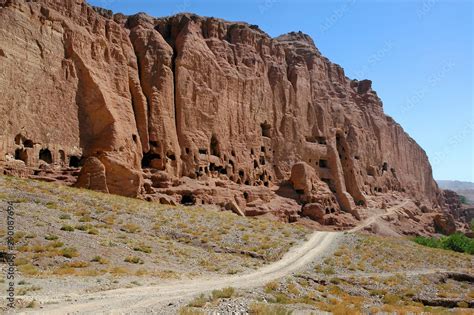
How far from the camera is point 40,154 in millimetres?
36875

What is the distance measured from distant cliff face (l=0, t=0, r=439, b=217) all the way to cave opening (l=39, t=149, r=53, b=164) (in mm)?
83

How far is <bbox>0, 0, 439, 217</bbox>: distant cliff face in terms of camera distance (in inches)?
1462

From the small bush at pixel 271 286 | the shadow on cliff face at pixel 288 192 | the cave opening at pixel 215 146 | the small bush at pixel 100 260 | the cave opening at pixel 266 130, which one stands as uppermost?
the cave opening at pixel 266 130

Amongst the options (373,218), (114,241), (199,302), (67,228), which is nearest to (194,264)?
(114,241)

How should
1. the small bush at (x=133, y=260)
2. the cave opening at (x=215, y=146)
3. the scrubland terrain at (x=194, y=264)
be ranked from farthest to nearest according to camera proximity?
the cave opening at (x=215, y=146)
the small bush at (x=133, y=260)
the scrubland terrain at (x=194, y=264)

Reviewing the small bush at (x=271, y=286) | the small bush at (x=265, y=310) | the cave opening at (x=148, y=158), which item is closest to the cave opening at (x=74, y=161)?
the cave opening at (x=148, y=158)

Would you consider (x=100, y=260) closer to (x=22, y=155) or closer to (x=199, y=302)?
(x=199, y=302)

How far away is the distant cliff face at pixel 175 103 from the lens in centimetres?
3712

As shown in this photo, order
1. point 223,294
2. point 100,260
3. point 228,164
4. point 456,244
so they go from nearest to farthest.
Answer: point 223,294, point 100,260, point 456,244, point 228,164

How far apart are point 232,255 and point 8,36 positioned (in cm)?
2514

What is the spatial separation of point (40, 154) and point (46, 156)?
1.76 feet

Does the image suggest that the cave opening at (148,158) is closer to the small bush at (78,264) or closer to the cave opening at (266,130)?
the cave opening at (266,130)

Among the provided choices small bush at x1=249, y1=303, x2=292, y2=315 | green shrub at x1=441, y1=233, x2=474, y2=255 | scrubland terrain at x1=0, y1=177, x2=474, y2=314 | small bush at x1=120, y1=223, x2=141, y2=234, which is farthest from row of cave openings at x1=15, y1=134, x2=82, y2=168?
green shrub at x1=441, y1=233, x2=474, y2=255

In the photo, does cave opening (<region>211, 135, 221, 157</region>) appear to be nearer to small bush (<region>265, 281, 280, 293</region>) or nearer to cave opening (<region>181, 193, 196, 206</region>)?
cave opening (<region>181, 193, 196, 206</region>)
